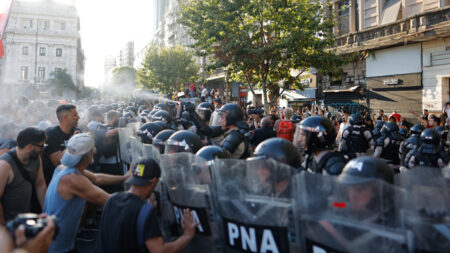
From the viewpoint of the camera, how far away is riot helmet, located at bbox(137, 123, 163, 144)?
528 centimetres

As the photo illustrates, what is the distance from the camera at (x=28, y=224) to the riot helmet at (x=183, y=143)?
7.18 feet

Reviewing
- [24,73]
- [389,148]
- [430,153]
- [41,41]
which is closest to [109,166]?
[430,153]

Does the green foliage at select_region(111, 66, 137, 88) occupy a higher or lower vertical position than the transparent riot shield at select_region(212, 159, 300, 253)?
higher

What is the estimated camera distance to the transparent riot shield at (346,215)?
1.63 m

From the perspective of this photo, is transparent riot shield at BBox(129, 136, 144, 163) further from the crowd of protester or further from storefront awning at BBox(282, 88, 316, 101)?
storefront awning at BBox(282, 88, 316, 101)

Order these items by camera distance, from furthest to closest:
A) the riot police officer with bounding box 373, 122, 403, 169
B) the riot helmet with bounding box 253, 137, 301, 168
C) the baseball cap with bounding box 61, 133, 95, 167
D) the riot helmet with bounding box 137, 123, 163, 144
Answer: the riot police officer with bounding box 373, 122, 403, 169, the riot helmet with bounding box 137, 123, 163, 144, the baseball cap with bounding box 61, 133, 95, 167, the riot helmet with bounding box 253, 137, 301, 168

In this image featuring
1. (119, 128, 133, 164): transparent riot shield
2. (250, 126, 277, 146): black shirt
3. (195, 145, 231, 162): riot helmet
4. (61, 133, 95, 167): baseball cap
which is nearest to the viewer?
(61, 133, 95, 167): baseball cap

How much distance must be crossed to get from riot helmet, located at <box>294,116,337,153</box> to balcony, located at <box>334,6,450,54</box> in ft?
43.7

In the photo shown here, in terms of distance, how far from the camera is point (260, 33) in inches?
498

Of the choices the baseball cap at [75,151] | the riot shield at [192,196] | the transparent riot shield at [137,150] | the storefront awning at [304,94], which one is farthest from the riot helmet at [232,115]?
the storefront awning at [304,94]

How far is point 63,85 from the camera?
189 ft

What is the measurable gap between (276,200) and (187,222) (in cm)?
77

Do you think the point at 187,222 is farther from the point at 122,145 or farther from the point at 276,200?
the point at 122,145

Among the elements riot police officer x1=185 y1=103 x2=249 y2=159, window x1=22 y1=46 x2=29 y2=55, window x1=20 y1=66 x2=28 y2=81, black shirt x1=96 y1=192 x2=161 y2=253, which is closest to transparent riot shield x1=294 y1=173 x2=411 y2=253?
black shirt x1=96 y1=192 x2=161 y2=253
